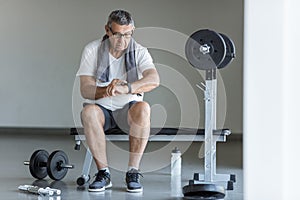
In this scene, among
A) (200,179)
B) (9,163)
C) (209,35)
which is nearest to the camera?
(209,35)

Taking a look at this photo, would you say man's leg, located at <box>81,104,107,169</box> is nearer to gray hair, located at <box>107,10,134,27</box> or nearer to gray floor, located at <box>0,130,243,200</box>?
gray floor, located at <box>0,130,243,200</box>

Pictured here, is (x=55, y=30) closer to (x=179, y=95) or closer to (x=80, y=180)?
(x=179, y=95)

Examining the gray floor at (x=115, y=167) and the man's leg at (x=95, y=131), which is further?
the man's leg at (x=95, y=131)

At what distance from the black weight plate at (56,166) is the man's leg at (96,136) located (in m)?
0.37

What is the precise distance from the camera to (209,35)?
243 cm

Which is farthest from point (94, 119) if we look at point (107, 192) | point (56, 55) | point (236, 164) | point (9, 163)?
point (56, 55)

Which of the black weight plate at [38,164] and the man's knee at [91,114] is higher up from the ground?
the man's knee at [91,114]

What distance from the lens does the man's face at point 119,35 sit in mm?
2572

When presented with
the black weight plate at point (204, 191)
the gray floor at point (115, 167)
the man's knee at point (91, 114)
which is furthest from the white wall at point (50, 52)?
the black weight plate at point (204, 191)

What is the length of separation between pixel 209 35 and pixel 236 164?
5.54 ft

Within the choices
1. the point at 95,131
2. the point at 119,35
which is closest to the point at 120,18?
the point at 119,35

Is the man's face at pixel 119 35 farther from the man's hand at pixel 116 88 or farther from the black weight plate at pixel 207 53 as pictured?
the black weight plate at pixel 207 53
